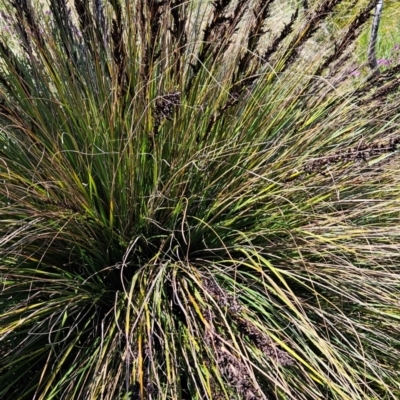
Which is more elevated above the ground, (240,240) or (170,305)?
(240,240)

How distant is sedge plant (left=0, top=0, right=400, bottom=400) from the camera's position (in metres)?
1.40

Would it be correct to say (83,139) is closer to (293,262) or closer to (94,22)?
(94,22)

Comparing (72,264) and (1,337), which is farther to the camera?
(72,264)

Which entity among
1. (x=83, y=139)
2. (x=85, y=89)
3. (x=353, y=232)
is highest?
(x=85, y=89)

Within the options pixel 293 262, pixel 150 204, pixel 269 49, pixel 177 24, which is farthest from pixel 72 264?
pixel 269 49

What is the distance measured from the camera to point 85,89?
1650 millimetres

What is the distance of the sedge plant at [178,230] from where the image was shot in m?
1.40

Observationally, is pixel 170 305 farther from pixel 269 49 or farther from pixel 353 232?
pixel 269 49

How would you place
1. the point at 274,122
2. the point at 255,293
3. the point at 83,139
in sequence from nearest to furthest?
the point at 255,293
the point at 83,139
the point at 274,122

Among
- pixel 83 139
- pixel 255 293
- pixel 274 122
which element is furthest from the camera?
pixel 274 122

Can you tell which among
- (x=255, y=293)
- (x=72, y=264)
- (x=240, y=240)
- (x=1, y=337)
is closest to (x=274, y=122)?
(x=240, y=240)

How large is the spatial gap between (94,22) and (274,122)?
0.62 meters

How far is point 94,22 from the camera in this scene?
1660 mm

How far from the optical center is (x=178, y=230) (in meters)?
1.48
